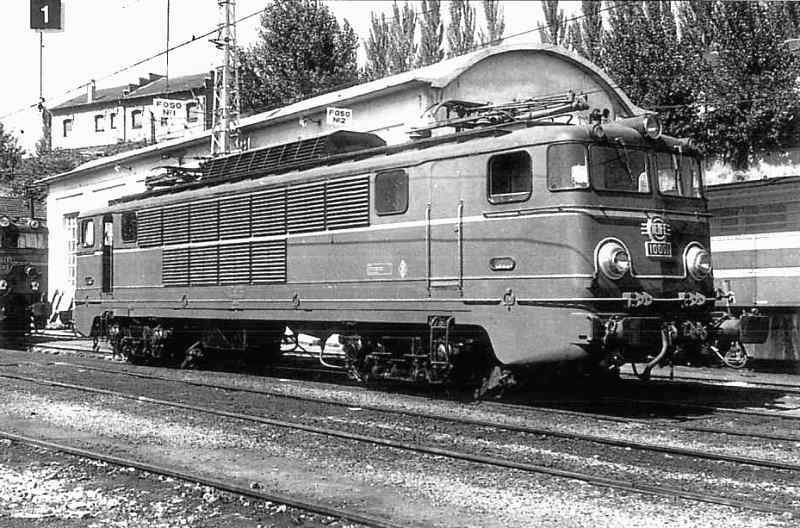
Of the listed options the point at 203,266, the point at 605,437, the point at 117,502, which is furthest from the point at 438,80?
the point at 117,502

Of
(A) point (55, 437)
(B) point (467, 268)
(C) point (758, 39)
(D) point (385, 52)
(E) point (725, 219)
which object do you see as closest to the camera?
(A) point (55, 437)

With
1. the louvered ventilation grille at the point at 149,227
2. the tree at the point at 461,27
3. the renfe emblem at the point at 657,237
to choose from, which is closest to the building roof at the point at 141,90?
the louvered ventilation grille at the point at 149,227

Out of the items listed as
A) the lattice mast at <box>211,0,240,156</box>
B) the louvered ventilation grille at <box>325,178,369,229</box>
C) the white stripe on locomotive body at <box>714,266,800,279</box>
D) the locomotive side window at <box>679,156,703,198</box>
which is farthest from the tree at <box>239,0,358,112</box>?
the locomotive side window at <box>679,156,703,198</box>

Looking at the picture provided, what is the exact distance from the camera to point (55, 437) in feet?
30.8

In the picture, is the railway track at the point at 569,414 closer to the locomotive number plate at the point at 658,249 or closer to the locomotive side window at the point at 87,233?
the locomotive number plate at the point at 658,249

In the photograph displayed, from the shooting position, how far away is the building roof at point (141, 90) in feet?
226

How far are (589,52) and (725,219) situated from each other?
450 centimetres

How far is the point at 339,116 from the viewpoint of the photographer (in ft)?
71.3

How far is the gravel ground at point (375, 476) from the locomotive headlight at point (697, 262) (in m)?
3.60

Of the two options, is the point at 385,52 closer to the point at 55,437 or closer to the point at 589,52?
the point at 589,52

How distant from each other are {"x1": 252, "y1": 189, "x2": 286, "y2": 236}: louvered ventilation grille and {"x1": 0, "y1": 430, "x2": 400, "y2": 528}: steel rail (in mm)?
5227

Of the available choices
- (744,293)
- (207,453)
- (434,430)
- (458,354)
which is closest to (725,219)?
(744,293)

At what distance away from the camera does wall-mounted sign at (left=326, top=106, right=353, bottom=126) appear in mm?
21578

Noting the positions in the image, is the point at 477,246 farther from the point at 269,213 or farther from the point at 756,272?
the point at 756,272
